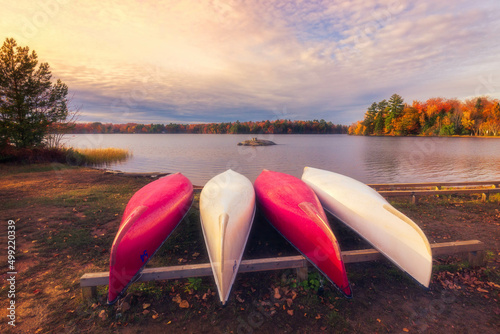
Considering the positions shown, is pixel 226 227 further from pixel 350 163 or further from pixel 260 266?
pixel 350 163

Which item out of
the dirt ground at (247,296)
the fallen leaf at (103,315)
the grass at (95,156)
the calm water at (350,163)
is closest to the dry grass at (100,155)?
the grass at (95,156)

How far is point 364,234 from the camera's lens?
163 inches

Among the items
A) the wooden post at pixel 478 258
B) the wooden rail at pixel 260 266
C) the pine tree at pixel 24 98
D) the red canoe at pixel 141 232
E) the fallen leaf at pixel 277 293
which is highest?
the pine tree at pixel 24 98

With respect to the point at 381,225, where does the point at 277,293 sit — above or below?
below

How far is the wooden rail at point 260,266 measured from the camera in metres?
3.06

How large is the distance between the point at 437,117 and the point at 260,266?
93.6 meters

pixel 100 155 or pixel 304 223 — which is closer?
pixel 304 223

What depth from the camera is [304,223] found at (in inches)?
149

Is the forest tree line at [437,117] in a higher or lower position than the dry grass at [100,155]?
higher

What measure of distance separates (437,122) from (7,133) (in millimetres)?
96009

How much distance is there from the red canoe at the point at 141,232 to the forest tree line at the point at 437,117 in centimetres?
8843

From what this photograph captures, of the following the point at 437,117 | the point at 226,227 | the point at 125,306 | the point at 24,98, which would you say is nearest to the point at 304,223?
the point at 226,227

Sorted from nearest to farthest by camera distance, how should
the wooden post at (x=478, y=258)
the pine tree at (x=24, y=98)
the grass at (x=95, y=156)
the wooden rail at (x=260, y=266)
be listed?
the wooden rail at (x=260, y=266) < the wooden post at (x=478, y=258) < the pine tree at (x=24, y=98) < the grass at (x=95, y=156)

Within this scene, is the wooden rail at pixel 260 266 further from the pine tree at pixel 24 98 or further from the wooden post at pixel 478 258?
the pine tree at pixel 24 98
